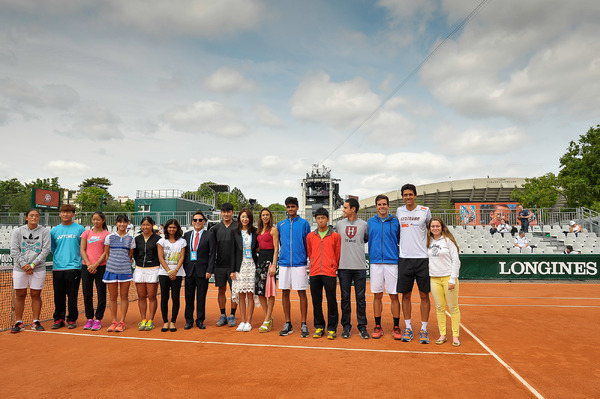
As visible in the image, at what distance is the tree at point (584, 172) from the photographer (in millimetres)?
33688

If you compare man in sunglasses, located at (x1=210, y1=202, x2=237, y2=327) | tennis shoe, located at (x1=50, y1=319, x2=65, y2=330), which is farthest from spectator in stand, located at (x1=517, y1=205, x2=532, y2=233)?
tennis shoe, located at (x1=50, y1=319, x2=65, y2=330)

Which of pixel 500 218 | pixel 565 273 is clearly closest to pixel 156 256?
pixel 565 273

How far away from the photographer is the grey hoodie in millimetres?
6723

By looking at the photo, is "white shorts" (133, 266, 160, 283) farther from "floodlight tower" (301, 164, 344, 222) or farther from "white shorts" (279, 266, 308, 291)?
"floodlight tower" (301, 164, 344, 222)

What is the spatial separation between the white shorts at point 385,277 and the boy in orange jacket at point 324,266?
641 millimetres

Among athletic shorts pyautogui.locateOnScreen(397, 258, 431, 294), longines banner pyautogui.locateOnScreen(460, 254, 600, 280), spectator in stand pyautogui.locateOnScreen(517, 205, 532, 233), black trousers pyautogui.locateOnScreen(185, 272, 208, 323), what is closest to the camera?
athletic shorts pyautogui.locateOnScreen(397, 258, 431, 294)

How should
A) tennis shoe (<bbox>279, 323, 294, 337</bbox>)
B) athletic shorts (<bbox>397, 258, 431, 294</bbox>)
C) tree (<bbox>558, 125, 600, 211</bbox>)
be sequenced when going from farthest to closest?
tree (<bbox>558, 125, 600, 211</bbox>), tennis shoe (<bbox>279, 323, 294, 337</bbox>), athletic shorts (<bbox>397, 258, 431, 294</bbox>)

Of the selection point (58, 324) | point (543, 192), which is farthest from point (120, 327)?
point (543, 192)

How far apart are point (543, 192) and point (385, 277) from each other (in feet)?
146

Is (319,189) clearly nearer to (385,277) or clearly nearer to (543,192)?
(543,192)

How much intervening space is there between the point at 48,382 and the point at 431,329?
5.92 meters

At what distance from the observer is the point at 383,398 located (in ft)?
13.1

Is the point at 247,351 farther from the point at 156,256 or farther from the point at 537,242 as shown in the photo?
the point at 537,242

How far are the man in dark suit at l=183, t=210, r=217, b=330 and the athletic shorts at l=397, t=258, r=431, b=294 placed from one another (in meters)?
3.29
